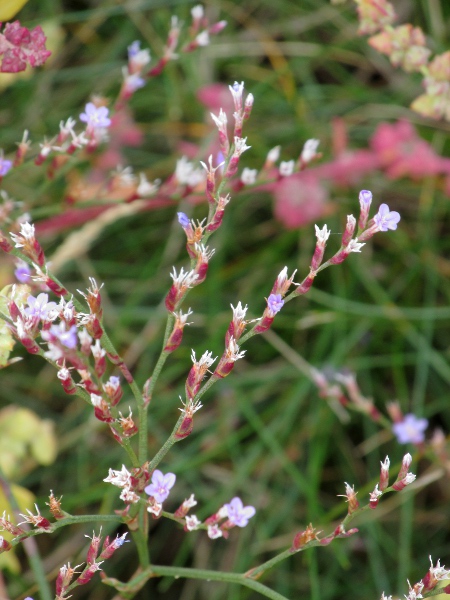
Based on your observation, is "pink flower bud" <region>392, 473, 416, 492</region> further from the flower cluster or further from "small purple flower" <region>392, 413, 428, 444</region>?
the flower cluster

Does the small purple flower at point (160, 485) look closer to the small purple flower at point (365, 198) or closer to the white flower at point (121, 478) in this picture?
the white flower at point (121, 478)

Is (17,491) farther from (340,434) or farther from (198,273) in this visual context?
(340,434)

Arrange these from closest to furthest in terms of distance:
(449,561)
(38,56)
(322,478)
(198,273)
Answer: (198,273) < (38,56) < (449,561) < (322,478)

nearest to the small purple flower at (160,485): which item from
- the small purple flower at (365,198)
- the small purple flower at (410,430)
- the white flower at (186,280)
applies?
the white flower at (186,280)

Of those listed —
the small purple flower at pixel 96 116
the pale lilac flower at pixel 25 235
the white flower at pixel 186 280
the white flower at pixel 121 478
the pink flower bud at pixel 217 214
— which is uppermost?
the pale lilac flower at pixel 25 235

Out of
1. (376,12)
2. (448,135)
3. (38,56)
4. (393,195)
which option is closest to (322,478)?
(393,195)

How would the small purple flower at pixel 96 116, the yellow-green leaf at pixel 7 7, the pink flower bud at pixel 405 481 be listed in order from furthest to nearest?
the small purple flower at pixel 96 116, the yellow-green leaf at pixel 7 7, the pink flower bud at pixel 405 481

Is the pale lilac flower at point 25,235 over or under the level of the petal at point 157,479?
over

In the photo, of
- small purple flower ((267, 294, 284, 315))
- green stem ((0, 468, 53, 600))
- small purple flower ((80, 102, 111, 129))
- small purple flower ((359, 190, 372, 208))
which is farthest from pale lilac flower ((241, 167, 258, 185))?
green stem ((0, 468, 53, 600))

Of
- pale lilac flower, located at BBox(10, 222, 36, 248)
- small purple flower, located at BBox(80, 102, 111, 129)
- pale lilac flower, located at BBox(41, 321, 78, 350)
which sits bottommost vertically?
pale lilac flower, located at BBox(41, 321, 78, 350)
